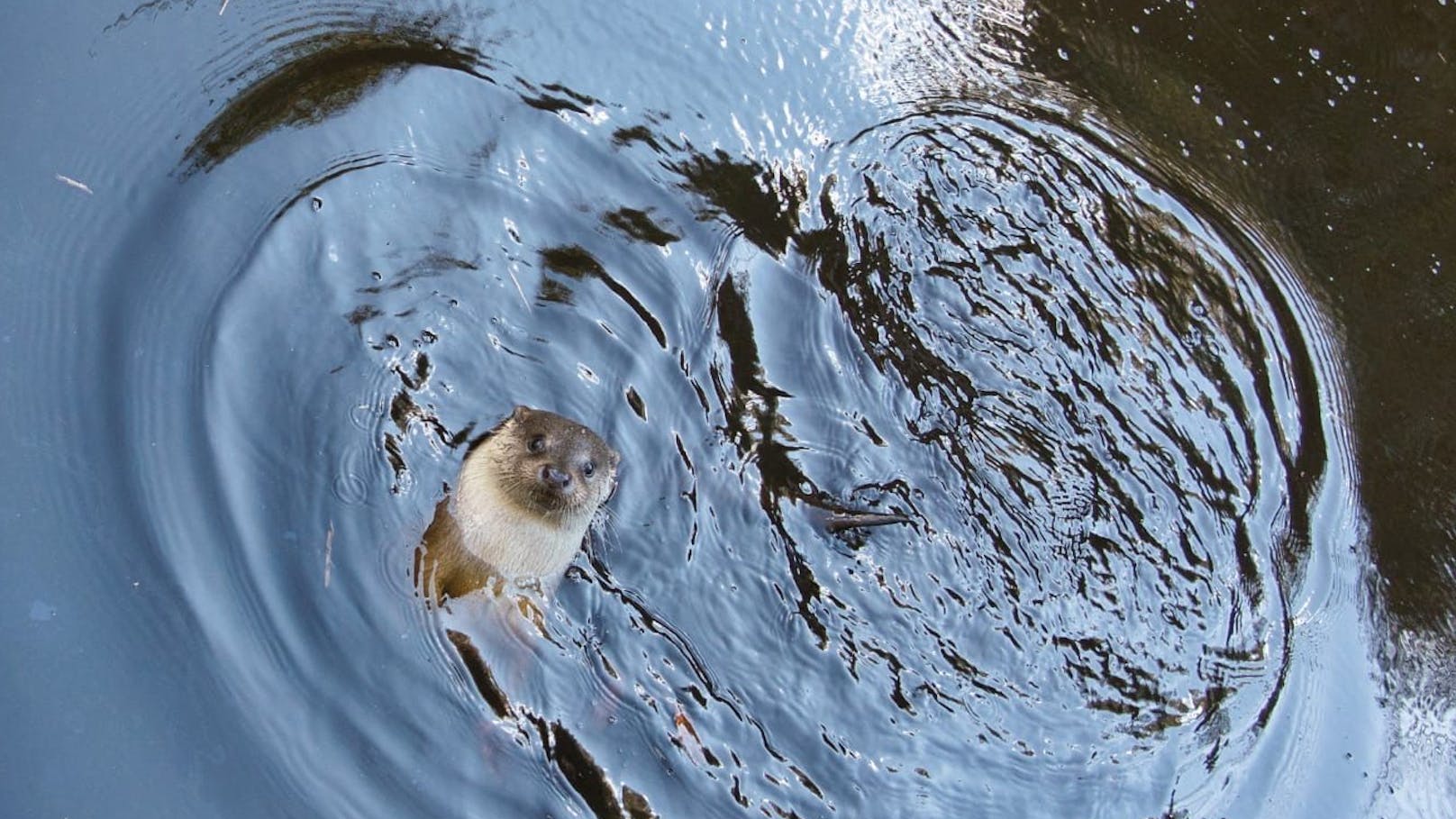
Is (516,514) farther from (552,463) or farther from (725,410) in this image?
(725,410)

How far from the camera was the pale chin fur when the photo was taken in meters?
3.77

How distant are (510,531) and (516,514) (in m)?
0.06

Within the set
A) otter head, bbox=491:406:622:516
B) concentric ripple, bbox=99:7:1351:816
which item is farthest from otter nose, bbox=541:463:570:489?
concentric ripple, bbox=99:7:1351:816

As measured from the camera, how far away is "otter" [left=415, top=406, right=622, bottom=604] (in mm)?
3736

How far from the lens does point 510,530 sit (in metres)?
3.78

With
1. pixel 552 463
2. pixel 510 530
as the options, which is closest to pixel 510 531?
pixel 510 530

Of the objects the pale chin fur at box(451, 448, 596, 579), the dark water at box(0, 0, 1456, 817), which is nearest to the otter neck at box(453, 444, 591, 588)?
the pale chin fur at box(451, 448, 596, 579)

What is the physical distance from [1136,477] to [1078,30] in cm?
183

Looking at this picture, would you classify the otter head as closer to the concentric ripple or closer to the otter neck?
the otter neck

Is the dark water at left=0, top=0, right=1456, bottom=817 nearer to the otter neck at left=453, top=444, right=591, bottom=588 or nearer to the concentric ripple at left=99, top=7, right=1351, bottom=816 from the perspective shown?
the concentric ripple at left=99, top=7, right=1351, bottom=816

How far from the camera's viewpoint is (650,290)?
13.8ft

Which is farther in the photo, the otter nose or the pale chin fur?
the pale chin fur

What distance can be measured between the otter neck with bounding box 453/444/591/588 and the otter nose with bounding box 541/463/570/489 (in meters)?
0.15

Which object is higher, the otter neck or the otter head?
the otter head
